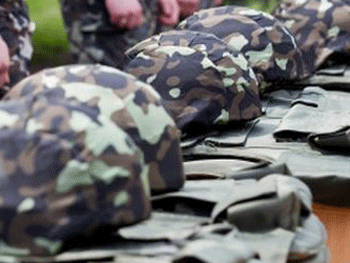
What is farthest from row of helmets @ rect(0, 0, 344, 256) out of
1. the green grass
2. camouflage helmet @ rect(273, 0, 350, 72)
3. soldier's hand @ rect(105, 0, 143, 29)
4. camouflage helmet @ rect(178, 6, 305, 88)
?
the green grass

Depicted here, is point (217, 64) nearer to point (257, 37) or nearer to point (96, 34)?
point (257, 37)

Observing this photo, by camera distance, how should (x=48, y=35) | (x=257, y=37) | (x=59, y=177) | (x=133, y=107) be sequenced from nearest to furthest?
1. (x=59, y=177)
2. (x=133, y=107)
3. (x=257, y=37)
4. (x=48, y=35)

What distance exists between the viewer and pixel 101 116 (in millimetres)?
1290

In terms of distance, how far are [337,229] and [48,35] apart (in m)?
2.86

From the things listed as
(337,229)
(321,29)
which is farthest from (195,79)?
(321,29)

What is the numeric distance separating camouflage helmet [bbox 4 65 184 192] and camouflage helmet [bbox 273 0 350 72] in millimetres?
1357

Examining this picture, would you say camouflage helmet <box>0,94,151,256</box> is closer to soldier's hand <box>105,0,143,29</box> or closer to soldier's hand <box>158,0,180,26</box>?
soldier's hand <box>105,0,143,29</box>

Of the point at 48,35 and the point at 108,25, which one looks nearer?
the point at 108,25

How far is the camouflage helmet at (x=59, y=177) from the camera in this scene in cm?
119

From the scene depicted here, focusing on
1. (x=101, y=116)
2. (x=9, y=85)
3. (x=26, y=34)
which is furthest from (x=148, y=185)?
(x=26, y=34)

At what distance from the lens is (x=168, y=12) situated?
4012mm

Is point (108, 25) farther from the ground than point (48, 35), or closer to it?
farther from the ground

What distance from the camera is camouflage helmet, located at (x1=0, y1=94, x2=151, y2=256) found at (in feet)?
3.90

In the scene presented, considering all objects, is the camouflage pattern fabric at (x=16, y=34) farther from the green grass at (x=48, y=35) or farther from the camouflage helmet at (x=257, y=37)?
the green grass at (x=48, y=35)
